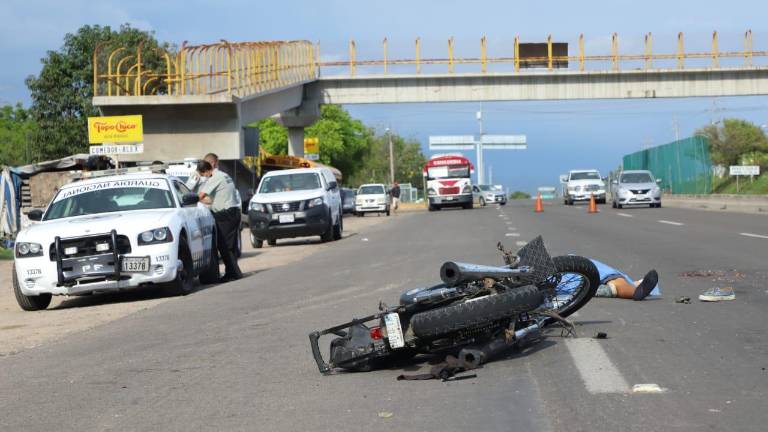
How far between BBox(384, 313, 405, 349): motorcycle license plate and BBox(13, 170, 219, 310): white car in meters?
6.69

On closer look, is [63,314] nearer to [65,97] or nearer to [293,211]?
[293,211]

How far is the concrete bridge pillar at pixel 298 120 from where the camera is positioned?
56.1 m

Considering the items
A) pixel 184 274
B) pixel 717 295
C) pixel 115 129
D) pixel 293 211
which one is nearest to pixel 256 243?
pixel 293 211

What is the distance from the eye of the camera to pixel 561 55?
5728 centimetres

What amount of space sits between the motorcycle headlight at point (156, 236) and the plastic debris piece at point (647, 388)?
802cm

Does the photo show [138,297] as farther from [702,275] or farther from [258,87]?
[258,87]

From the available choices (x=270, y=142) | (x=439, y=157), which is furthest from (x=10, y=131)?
(x=439, y=157)


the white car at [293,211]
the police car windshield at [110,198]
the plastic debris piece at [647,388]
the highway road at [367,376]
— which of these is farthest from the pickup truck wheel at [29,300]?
the white car at [293,211]

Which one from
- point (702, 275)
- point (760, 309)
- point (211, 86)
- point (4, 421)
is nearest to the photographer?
point (4, 421)

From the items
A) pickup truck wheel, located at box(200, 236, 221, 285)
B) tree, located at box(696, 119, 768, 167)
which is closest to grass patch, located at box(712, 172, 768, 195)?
tree, located at box(696, 119, 768, 167)

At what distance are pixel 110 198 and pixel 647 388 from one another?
9.61m

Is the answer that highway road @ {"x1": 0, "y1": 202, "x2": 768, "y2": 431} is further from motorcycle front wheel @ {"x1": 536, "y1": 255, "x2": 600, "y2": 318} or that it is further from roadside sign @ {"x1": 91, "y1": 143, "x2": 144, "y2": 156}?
roadside sign @ {"x1": 91, "y1": 143, "x2": 144, "y2": 156}

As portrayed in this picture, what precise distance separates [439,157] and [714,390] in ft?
173

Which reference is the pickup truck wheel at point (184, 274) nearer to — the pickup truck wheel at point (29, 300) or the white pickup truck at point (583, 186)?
the pickup truck wheel at point (29, 300)
